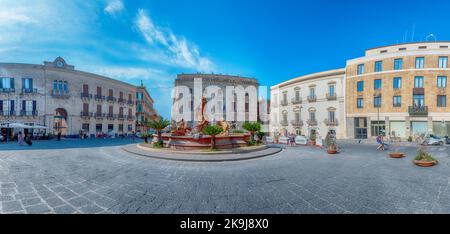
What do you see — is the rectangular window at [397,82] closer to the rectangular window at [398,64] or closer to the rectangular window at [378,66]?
the rectangular window at [398,64]

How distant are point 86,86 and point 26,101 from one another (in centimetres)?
703

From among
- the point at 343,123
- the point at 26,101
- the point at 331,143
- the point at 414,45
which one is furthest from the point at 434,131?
the point at 26,101

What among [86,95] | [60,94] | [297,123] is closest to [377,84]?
[297,123]

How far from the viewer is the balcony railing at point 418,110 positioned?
68.5 feet

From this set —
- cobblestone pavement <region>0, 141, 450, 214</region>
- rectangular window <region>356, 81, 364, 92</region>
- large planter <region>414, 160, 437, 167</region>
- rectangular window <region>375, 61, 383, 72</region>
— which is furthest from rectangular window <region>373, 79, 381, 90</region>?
cobblestone pavement <region>0, 141, 450, 214</region>

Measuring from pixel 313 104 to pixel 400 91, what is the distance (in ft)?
34.2

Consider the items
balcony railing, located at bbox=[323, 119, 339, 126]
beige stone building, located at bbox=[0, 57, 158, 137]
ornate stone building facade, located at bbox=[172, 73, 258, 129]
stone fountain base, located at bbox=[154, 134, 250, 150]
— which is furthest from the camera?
ornate stone building facade, located at bbox=[172, 73, 258, 129]

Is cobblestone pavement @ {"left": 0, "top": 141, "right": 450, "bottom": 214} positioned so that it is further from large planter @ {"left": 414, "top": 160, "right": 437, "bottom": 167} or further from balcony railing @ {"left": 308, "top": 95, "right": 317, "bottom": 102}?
balcony railing @ {"left": 308, "top": 95, "right": 317, "bottom": 102}

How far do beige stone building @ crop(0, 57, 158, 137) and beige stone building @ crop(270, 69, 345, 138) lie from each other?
29.9 metres

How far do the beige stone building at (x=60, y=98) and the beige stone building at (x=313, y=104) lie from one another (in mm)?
29916

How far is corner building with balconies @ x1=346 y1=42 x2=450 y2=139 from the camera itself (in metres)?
20.9

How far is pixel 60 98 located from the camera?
24.8m

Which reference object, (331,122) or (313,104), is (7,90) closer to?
(313,104)
